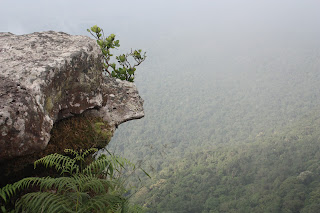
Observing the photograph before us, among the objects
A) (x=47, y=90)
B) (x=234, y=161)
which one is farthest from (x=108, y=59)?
(x=234, y=161)

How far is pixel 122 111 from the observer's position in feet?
13.5

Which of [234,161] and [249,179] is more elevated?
[234,161]

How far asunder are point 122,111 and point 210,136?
469 feet

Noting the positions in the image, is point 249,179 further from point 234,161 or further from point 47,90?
point 47,90

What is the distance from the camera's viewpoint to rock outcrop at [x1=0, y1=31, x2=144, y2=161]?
2244 millimetres

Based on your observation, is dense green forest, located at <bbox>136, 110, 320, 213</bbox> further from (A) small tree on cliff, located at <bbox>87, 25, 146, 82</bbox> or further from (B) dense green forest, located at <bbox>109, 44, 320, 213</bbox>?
(A) small tree on cliff, located at <bbox>87, 25, 146, 82</bbox>

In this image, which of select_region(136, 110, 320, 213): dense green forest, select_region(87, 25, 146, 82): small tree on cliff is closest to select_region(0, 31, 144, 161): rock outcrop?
select_region(87, 25, 146, 82): small tree on cliff

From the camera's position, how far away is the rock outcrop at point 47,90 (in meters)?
2.24

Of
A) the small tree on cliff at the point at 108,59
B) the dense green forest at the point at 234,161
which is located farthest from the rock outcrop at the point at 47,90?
the dense green forest at the point at 234,161

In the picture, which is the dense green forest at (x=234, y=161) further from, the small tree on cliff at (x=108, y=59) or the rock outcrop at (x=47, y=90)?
the rock outcrop at (x=47, y=90)

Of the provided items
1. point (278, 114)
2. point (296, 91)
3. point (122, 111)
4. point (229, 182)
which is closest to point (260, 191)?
point (229, 182)

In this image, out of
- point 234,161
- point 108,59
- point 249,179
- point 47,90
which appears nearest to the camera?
point 47,90

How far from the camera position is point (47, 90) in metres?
2.73

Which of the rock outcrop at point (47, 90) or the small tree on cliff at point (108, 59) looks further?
the small tree on cliff at point (108, 59)
